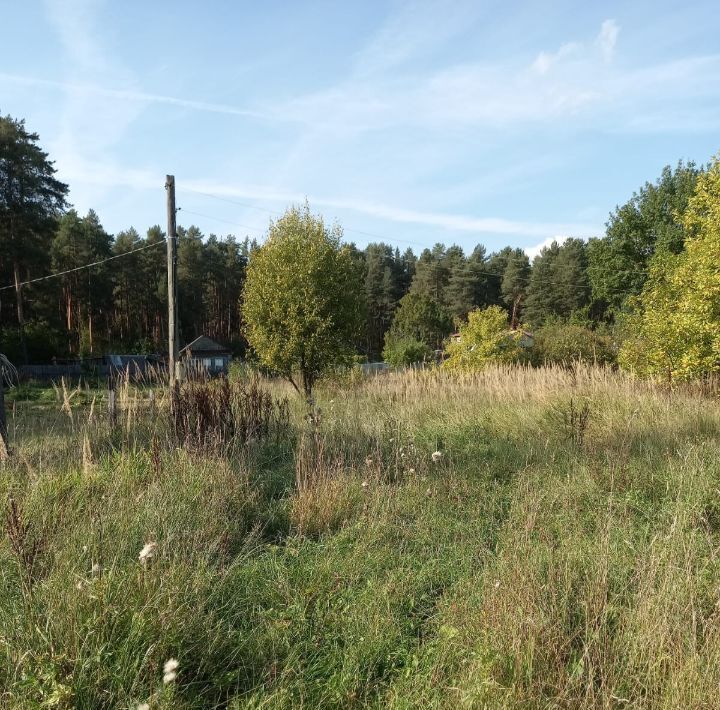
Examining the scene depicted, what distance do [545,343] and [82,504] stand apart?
21596mm

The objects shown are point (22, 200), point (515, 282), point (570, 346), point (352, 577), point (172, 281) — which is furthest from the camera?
point (515, 282)

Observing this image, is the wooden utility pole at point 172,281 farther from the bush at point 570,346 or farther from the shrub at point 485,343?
the bush at point 570,346

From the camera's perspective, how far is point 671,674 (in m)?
1.99

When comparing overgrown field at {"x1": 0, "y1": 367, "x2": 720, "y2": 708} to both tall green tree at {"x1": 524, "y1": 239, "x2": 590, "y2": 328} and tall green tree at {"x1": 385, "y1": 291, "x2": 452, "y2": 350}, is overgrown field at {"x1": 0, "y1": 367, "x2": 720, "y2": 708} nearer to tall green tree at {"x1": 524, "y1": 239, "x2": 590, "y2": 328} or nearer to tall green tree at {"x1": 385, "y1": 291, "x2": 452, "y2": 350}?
tall green tree at {"x1": 385, "y1": 291, "x2": 452, "y2": 350}

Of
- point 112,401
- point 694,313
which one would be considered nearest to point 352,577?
point 112,401

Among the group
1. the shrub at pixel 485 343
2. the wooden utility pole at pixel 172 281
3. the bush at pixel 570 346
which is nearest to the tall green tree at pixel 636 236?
the bush at pixel 570 346

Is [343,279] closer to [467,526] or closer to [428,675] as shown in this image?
[467,526]

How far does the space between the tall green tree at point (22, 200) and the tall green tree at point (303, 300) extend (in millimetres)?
20978

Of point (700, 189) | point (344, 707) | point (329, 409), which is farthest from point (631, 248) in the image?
point (344, 707)

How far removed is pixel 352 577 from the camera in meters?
3.01

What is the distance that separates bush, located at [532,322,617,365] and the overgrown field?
54.7 feet

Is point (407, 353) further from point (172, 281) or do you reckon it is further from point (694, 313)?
point (694, 313)

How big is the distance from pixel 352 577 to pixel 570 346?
2095 cm

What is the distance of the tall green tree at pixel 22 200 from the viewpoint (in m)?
28.0
